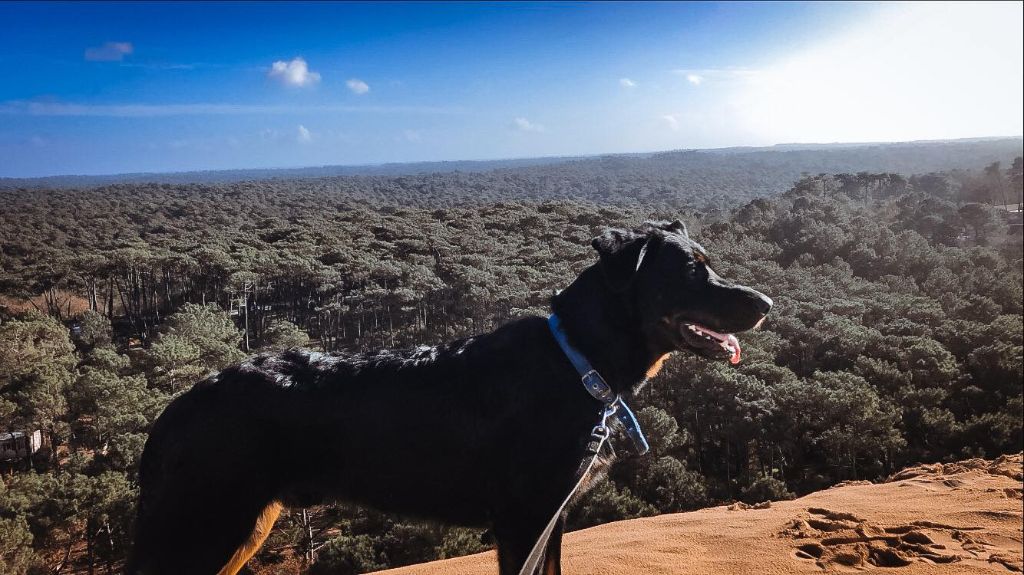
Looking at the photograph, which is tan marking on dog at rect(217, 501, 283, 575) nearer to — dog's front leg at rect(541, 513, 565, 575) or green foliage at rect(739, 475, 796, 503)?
dog's front leg at rect(541, 513, 565, 575)

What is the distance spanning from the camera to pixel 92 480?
1340cm

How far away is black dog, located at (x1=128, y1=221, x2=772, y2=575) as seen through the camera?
2.42 meters

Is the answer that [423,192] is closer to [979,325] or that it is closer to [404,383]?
[979,325]

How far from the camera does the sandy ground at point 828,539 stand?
380cm

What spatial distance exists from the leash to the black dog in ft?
0.13

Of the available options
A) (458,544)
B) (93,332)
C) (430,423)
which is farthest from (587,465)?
(93,332)

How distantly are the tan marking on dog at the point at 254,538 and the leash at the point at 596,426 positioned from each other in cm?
116

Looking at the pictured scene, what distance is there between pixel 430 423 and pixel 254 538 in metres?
1.00

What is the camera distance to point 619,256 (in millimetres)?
2652

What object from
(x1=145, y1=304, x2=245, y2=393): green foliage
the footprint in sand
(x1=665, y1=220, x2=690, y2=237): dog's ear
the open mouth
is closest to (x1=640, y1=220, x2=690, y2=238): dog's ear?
(x1=665, y1=220, x2=690, y2=237): dog's ear

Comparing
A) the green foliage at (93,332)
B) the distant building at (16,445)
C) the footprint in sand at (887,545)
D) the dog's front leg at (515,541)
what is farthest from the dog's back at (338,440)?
the green foliage at (93,332)

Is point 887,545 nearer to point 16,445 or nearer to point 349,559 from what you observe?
point 349,559

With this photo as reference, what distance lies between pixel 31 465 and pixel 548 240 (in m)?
31.2

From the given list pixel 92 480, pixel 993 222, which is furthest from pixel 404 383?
pixel 993 222
